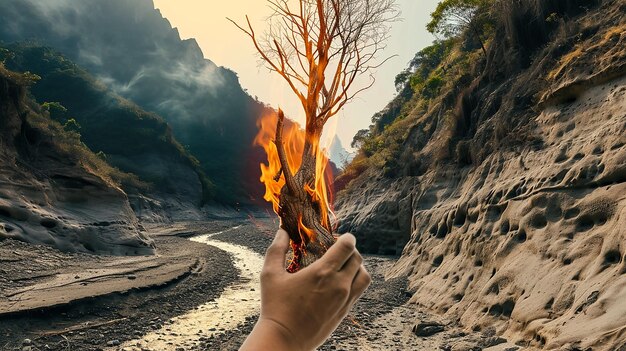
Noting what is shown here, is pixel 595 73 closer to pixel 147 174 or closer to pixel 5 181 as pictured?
pixel 5 181

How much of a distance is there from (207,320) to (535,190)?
10.8 metres

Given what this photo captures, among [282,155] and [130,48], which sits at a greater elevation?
[130,48]

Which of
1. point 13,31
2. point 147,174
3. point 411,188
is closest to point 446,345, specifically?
point 411,188

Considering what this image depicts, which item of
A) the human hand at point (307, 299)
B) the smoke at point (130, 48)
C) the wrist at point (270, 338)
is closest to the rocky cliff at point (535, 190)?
the human hand at point (307, 299)

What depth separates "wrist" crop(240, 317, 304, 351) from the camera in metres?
1.47

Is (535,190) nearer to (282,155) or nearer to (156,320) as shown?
(282,155)

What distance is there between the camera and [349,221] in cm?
2947

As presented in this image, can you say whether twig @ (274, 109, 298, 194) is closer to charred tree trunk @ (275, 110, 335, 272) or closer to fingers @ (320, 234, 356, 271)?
charred tree trunk @ (275, 110, 335, 272)

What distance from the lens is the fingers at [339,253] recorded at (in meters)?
1.59

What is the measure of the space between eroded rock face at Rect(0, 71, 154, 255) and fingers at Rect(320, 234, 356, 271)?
2070cm

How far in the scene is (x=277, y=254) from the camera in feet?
5.91


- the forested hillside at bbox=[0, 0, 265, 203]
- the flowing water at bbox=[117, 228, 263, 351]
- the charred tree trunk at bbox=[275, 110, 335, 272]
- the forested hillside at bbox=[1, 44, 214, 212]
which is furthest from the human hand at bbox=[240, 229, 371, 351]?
the forested hillside at bbox=[0, 0, 265, 203]

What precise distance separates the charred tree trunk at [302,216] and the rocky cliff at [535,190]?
5.37 metres

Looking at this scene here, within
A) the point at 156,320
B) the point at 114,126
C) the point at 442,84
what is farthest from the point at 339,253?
the point at 114,126
